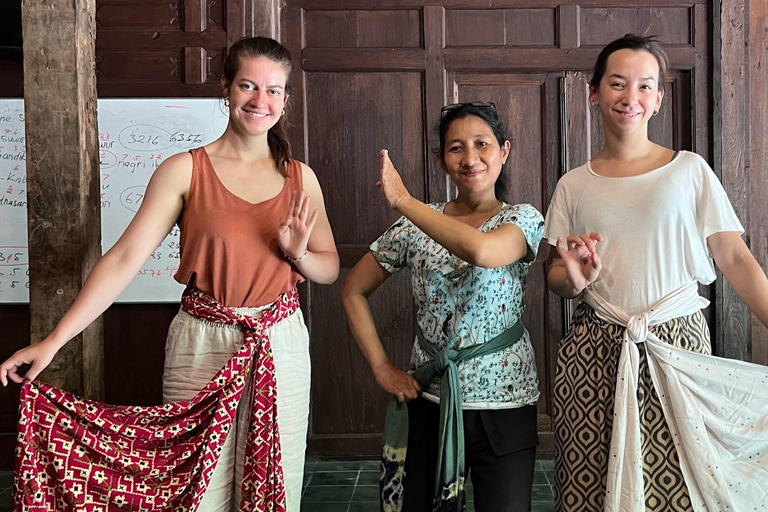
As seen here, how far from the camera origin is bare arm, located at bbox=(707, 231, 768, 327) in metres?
1.67

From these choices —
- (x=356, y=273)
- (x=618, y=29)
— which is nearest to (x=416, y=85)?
(x=618, y=29)

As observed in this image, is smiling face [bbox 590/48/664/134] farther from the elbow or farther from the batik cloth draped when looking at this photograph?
the elbow

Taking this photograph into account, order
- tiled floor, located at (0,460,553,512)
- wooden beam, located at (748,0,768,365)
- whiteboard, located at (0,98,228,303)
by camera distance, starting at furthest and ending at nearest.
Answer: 1. wooden beam, located at (748,0,768,365)
2. whiteboard, located at (0,98,228,303)
3. tiled floor, located at (0,460,553,512)

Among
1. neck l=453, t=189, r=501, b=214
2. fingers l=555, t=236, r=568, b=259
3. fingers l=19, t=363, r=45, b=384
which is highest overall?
neck l=453, t=189, r=501, b=214

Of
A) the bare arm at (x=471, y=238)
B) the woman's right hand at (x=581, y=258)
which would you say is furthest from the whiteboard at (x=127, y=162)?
the woman's right hand at (x=581, y=258)

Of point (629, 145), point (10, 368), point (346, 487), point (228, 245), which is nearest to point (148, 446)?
point (10, 368)

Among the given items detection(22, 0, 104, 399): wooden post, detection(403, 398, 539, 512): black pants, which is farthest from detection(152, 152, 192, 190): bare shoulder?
detection(403, 398, 539, 512): black pants

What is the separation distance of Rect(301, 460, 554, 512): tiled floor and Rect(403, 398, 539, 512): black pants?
136 cm

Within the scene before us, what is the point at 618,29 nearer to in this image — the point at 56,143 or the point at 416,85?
the point at 416,85

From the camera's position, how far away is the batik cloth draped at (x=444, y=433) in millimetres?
1640

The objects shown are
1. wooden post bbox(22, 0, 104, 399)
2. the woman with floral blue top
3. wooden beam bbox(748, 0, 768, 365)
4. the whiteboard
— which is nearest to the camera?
the woman with floral blue top

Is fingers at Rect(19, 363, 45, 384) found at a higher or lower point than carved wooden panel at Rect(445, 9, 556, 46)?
lower

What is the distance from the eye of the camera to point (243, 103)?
1.70 meters

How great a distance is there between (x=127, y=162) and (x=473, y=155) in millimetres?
2116
